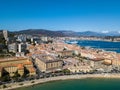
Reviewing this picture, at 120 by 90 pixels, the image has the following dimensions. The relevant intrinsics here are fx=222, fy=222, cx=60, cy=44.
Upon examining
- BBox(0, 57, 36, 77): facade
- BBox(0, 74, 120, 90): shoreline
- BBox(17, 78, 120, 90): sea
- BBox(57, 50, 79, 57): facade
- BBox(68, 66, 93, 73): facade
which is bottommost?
BBox(17, 78, 120, 90): sea

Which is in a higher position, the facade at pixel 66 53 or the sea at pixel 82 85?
the facade at pixel 66 53

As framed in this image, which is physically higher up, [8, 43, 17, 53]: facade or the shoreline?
[8, 43, 17, 53]: facade

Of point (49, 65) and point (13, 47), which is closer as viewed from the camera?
point (49, 65)

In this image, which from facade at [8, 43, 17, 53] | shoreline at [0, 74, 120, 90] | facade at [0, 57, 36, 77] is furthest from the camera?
facade at [8, 43, 17, 53]

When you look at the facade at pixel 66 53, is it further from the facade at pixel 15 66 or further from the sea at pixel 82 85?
the sea at pixel 82 85

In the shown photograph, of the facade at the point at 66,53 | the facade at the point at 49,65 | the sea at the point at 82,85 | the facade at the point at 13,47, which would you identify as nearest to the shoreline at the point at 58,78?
the sea at the point at 82,85

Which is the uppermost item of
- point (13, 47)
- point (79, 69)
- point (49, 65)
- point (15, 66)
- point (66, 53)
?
point (13, 47)

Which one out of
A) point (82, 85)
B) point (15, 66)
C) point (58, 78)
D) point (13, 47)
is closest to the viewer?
point (82, 85)

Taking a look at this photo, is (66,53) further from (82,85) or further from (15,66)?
(82,85)

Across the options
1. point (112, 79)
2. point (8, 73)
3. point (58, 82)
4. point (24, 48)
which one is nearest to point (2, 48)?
point (24, 48)

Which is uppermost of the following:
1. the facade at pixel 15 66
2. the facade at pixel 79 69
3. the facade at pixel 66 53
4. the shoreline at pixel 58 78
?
the facade at pixel 15 66

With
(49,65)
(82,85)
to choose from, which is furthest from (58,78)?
(49,65)

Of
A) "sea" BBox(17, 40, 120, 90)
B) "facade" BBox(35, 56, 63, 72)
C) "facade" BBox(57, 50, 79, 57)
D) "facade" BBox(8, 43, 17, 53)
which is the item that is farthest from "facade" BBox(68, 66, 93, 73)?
"facade" BBox(8, 43, 17, 53)

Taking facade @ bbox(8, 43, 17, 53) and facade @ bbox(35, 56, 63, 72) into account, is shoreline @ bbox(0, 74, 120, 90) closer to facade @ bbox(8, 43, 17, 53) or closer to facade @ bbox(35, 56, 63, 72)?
facade @ bbox(35, 56, 63, 72)
